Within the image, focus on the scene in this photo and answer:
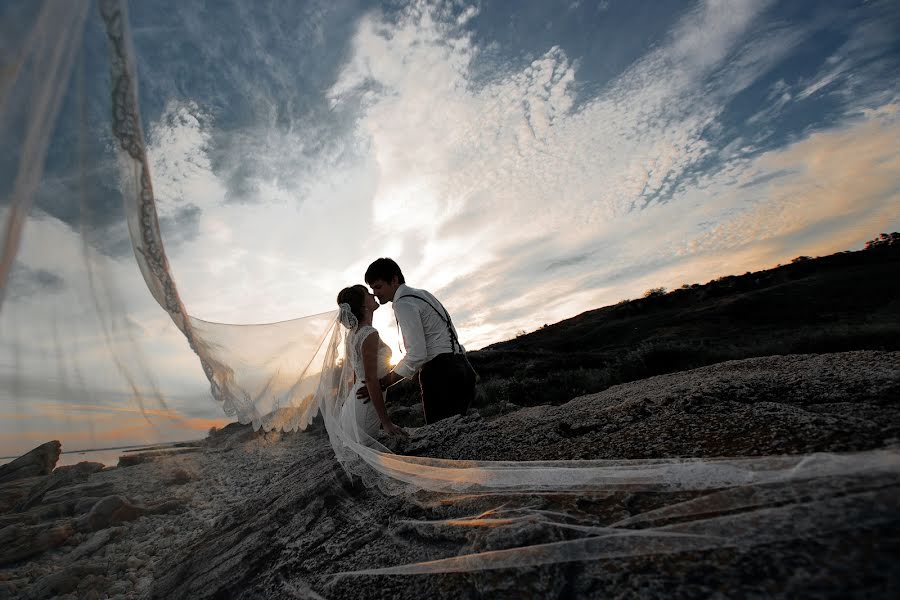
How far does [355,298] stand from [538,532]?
12.7 ft

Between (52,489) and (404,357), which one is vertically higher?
(404,357)

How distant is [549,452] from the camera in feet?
8.86

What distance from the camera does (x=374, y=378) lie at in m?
4.29

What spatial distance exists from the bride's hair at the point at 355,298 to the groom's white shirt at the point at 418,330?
824 millimetres

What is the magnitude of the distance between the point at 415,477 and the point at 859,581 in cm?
220

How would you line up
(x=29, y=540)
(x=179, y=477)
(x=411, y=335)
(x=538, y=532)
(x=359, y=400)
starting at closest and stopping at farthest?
(x=538, y=532)
(x=411, y=335)
(x=359, y=400)
(x=29, y=540)
(x=179, y=477)

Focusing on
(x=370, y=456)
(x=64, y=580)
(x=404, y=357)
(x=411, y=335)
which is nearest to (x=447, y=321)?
(x=411, y=335)

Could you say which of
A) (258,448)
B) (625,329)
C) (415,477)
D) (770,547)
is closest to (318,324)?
(415,477)

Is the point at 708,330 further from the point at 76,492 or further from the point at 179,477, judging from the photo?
the point at 76,492

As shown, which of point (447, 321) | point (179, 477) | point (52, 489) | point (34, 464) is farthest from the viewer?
point (34, 464)

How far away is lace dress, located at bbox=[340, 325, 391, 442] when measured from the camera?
179 inches

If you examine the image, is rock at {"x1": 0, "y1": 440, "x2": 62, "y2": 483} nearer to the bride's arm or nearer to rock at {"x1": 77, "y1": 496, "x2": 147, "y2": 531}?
rock at {"x1": 77, "y1": 496, "x2": 147, "y2": 531}

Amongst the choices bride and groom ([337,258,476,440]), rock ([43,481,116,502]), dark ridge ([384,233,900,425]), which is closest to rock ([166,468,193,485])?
rock ([43,481,116,502])

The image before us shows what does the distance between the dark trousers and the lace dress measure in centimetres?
55
